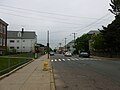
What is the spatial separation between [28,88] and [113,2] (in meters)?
Answer: 46.8

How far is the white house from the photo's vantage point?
4439 inches

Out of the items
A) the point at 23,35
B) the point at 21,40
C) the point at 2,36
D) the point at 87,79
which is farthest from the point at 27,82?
the point at 23,35

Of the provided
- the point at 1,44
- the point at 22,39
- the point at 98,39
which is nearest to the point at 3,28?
the point at 1,44

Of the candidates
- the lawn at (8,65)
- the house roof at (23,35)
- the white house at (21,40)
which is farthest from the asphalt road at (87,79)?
the house roof at (23,35)

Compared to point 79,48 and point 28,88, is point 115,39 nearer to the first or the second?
point 28,88

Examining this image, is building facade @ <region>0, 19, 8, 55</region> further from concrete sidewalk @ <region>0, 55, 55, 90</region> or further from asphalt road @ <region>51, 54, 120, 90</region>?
concrete sidewalk @ <region>0, 55, 55, 90</region>

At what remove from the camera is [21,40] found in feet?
378

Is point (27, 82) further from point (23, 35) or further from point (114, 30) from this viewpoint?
point (23, 35)

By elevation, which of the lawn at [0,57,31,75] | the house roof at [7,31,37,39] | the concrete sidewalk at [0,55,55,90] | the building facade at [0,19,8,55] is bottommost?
the concrete sidewalk at [0,55,55,90]

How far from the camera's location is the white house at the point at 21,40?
370ft

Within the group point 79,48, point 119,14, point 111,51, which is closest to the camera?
point 119,14

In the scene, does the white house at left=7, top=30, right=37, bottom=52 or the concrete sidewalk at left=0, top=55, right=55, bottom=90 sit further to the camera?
the white house at left=7, top=30, right=37, bottom=52

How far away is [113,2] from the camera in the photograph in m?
55.7

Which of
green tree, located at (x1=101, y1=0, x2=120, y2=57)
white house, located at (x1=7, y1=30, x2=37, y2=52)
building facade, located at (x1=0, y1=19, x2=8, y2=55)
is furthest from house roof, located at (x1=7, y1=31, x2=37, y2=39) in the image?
green tree, located at (x1=101, y1=0, x2=120, y2=57)
